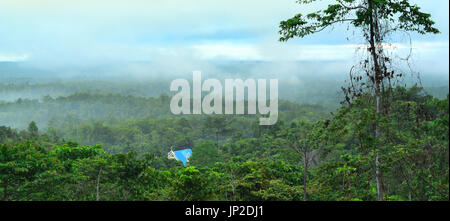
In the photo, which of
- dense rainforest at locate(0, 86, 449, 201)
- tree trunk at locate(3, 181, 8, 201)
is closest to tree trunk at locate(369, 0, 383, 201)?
dense rainforest at locate(0, 86, 449, 201)

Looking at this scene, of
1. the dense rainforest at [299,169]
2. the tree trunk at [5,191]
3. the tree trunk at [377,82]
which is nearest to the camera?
the dense rainforest at [299,169]

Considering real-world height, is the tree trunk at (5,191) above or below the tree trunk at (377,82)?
below

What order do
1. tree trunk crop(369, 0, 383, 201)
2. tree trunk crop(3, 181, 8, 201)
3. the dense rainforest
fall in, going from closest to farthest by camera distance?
the dense rainforest < tree trunk crop(369, 0, 383, 201) < tree trunk crop(3, 181, 8, 201)

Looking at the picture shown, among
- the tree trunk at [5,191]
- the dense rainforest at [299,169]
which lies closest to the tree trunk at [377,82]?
the dense rainforest at [299,169]

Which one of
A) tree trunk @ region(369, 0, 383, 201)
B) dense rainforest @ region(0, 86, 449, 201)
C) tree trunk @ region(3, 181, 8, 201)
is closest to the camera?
dense rainforest @ region(0, 86, 449, 201)

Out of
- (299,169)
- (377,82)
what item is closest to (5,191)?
(377,82)

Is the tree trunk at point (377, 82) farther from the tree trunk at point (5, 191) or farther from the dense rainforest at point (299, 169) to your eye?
the tree trunk at point (5, 191)

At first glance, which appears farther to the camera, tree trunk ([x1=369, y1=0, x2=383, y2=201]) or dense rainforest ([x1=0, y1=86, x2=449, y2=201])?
tree trunk ([x1=369, y1=0, x2=383, y2=201])

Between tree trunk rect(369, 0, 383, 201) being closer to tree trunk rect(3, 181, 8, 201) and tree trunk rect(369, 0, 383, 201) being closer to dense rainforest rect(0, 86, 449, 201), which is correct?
dense rainforest rect(0, 86, 449, 201)

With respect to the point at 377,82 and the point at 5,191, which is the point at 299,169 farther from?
the point at 5,191

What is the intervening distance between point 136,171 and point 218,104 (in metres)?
51.2

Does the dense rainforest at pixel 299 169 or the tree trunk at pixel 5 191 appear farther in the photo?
the tree trunk at pixel 5 191

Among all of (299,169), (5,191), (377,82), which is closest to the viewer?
(377,82)

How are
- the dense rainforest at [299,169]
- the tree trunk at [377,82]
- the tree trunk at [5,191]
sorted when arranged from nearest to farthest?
1. the dense rainforest at [299,169]
2. the tree trunk at [377,82]
3. the tree trunk at [5,191]
